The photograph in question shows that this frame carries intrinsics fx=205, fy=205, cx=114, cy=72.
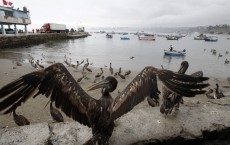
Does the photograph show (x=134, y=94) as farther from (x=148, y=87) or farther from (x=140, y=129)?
(x=140, y=129)

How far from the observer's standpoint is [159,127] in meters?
4.65

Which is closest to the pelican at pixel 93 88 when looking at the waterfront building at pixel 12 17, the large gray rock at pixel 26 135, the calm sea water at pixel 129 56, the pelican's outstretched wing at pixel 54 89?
the pelican's outstretched wing at pixel 54 89

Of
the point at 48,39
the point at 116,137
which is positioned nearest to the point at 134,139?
the point at 116,137

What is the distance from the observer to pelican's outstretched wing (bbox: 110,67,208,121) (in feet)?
11.4

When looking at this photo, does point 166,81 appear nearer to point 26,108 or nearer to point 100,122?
point 100,122

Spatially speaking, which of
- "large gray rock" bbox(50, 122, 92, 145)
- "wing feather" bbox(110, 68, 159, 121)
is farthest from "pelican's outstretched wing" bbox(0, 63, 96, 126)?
"large gray rock" bbox(50, 122, 92, 145)

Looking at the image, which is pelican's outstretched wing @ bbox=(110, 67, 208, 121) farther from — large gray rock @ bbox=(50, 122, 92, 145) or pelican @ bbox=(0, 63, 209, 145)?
large gray rock @ bbox=(50, 122, 92, 145)

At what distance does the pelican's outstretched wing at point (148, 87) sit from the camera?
11.4 ft

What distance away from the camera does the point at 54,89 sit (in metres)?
3.36

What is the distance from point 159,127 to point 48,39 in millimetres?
51915

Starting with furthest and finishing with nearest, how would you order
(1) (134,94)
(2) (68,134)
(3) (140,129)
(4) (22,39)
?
(4) (22,39)
(3) (140,129)
(2) (68,134)
(1) (134,94)

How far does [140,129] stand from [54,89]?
7.25 feet

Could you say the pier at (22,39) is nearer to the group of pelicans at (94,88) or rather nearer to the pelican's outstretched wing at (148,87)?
the group of pelicans at (94,88)

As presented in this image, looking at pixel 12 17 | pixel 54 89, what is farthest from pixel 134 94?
pixel 12 17
